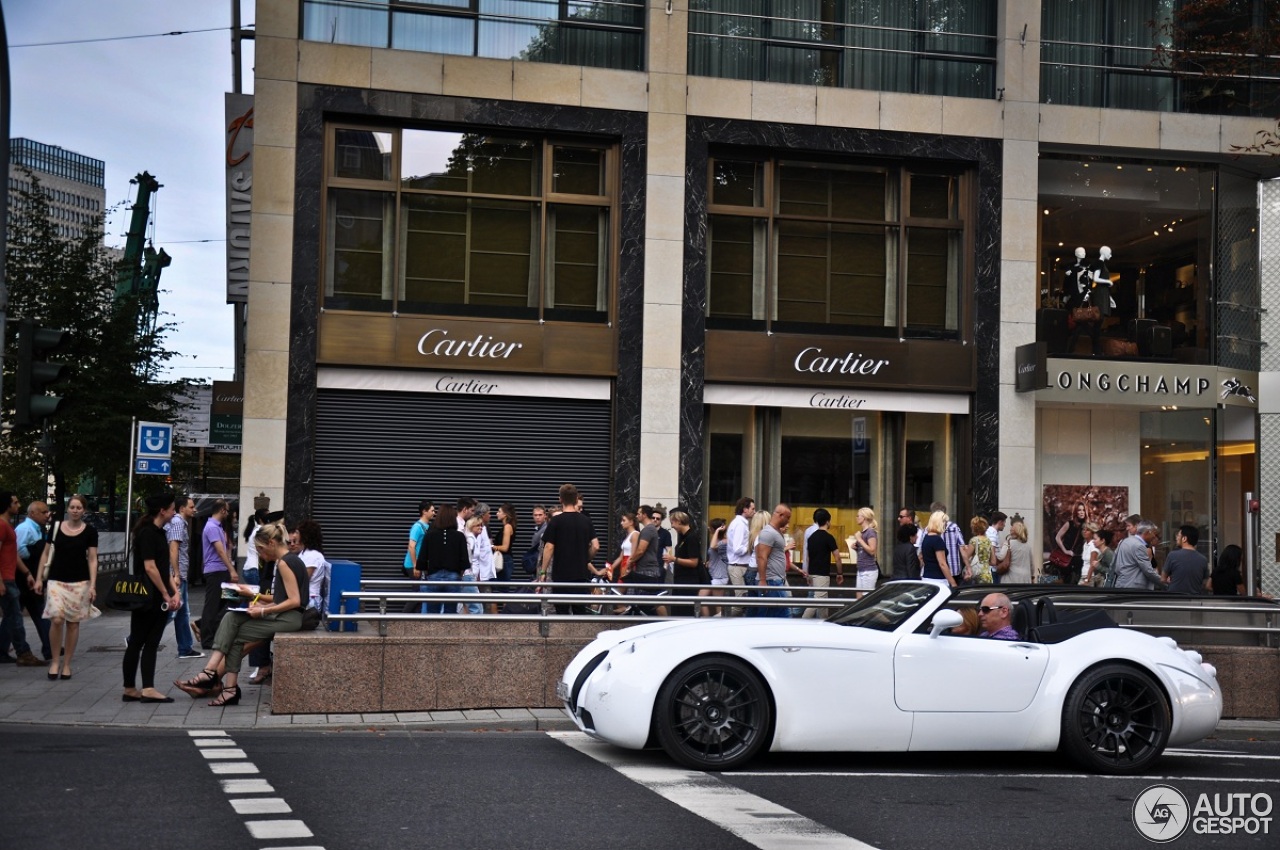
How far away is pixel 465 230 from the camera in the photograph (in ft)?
79.4

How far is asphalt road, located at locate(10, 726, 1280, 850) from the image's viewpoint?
7.06m

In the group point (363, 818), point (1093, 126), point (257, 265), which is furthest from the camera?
point (1093, 126)

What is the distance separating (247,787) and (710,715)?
9.31 feet

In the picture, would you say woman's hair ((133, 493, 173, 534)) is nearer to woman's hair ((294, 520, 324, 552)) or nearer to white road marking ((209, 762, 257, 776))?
woman's hair ((294, 520, 324, 552))

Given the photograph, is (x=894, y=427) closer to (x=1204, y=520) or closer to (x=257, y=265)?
(x=1204, y=520)

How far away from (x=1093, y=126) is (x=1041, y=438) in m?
5.55

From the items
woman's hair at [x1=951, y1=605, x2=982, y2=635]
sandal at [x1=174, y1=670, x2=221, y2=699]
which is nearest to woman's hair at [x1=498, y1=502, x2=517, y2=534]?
sandal at [x1=174, y1=670, x2=221, y2=699]

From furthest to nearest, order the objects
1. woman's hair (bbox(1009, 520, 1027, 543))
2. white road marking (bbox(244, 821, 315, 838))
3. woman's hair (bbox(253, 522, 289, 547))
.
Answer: woman's hair (bbox(1009, 520, 1027, 543))
woman's hair (bbox(253, 522, 289, 547))
white road marking (bbox(244, 821, 315, 838))

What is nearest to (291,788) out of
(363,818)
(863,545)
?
(363,818)

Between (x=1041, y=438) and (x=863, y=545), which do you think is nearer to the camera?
(x=863, y=545)

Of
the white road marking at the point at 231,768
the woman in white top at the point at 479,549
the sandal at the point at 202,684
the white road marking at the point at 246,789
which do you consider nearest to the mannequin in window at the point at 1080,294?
the woman in white top at the point at 479,549

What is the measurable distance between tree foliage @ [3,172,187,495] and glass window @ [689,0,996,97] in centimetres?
1743

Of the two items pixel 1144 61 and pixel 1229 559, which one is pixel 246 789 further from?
pixel 1144 61

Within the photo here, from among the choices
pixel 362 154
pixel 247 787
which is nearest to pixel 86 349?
pixel 362 154
